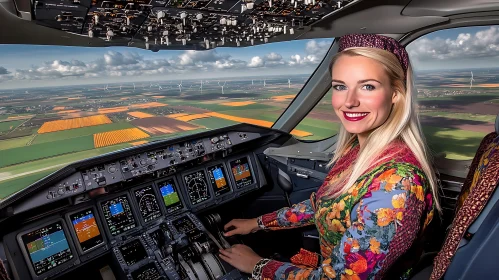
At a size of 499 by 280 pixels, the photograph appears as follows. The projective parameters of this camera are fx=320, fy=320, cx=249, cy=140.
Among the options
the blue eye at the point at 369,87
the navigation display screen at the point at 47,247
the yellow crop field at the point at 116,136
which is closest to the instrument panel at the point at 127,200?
the navigation display screen at the point at 47,247

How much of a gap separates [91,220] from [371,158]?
6.86 feet

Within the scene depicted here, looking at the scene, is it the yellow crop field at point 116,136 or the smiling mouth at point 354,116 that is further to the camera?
the yellow crop field at point 116,136

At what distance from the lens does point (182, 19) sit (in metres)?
2.39

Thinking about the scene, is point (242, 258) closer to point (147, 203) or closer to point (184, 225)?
point (184, 225)

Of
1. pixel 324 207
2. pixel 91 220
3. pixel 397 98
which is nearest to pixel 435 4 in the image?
pixel 397 98

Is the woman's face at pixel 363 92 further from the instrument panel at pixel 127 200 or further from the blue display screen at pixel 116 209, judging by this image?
the blue display screen at pixel 116 209

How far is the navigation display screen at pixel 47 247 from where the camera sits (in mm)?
2031

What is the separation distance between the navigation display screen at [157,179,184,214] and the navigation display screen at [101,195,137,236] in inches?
12.3

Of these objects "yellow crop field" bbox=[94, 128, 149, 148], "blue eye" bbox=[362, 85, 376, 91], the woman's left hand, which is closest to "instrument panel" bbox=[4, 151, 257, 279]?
"yellow crop field" bbox=[94, 128, 149, 148]

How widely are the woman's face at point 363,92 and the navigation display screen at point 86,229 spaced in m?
2.05

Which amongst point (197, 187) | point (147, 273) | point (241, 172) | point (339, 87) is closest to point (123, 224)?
point (147, 273)

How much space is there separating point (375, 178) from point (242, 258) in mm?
818

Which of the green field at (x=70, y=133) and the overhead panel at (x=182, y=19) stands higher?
the overhead panel at (x=182, y=19)

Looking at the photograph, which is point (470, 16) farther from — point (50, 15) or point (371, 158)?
point (50, 15)
